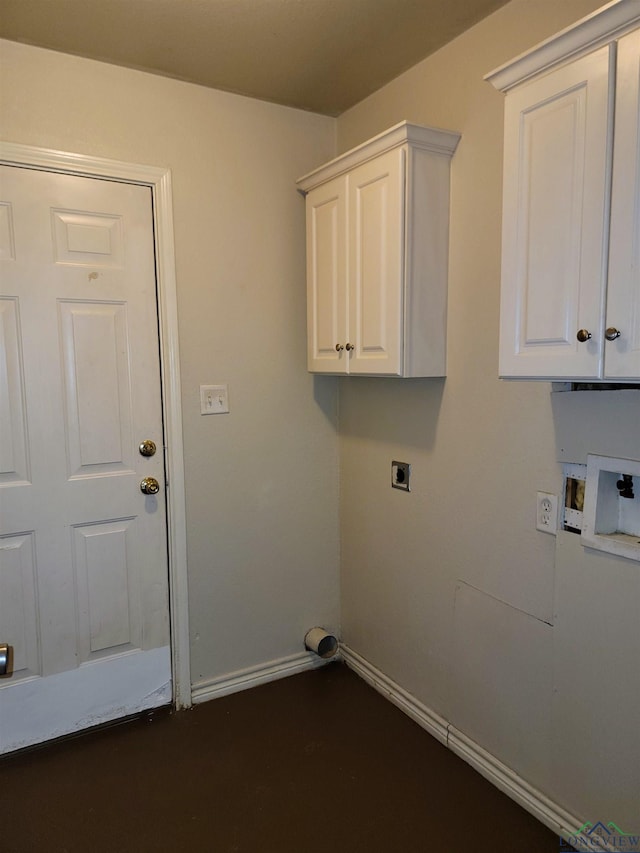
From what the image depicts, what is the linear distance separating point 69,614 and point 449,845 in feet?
4.97

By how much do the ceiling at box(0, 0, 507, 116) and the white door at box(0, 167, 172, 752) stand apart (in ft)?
1.46

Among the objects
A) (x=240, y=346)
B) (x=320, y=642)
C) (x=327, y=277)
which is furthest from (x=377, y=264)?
(x=320, y=642)

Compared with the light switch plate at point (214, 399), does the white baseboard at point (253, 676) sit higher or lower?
lower

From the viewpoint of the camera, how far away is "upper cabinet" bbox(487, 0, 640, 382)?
1.23 meters

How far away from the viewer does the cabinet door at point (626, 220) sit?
1.21 m

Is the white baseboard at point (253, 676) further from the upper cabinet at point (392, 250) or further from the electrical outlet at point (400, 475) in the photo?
the upper cabinet at point (392, 250)

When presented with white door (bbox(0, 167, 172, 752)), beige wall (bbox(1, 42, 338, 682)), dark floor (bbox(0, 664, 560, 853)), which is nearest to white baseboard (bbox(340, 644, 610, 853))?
dark floor (bbox(0, 664, 560, 853))

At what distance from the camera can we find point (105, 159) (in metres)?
2.10

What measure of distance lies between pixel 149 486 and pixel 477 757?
5.14 feet

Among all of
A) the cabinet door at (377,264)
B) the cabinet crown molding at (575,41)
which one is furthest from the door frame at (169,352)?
the cabinet crown molding at (575,41)

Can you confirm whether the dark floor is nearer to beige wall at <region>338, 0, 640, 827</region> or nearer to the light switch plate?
beige wall at <region>338, 0, 640, 827</region>

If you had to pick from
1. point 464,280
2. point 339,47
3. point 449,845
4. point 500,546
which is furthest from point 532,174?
point 449,845

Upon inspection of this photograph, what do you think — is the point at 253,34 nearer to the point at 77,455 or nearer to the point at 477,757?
the point at 77,455

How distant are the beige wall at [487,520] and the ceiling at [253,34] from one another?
5.2 inches
